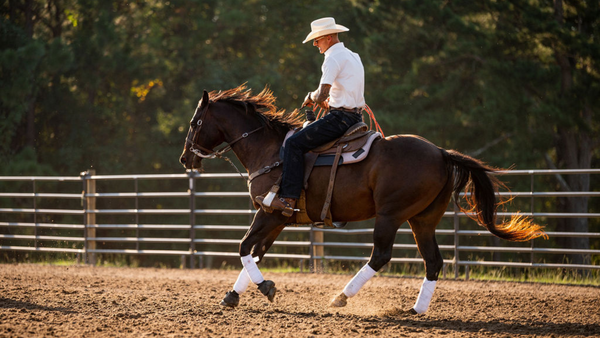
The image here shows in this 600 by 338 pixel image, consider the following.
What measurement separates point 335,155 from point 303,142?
32cm

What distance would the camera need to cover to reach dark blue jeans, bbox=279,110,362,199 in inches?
237

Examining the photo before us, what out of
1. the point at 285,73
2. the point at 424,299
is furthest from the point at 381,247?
the point at 285,73

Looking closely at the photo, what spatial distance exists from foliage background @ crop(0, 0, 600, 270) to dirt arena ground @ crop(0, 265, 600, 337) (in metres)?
9.57

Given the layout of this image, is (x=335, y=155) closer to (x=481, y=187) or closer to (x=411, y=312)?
(x=481, y=187)

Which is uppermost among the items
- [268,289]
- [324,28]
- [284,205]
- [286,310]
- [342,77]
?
[324,28]

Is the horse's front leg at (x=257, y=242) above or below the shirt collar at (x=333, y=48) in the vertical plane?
below

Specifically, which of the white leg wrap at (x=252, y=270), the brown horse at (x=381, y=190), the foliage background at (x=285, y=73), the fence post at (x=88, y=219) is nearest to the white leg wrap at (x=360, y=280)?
the brown horse at (x=381, y=190)

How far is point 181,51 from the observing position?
26.6 metres

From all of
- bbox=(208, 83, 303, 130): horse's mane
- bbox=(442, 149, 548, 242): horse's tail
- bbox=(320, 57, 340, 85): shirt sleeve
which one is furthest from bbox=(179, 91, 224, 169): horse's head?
bbox=(442, 149, 548, 242): horse's tail

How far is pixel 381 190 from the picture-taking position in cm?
587

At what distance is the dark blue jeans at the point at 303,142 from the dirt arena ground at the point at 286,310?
1183mm

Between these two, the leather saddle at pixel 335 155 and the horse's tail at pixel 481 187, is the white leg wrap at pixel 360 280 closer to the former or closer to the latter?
the leather saddle at pixel 335 155

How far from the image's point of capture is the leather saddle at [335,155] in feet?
19.7

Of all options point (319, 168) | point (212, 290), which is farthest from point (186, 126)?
point (319, 168)
